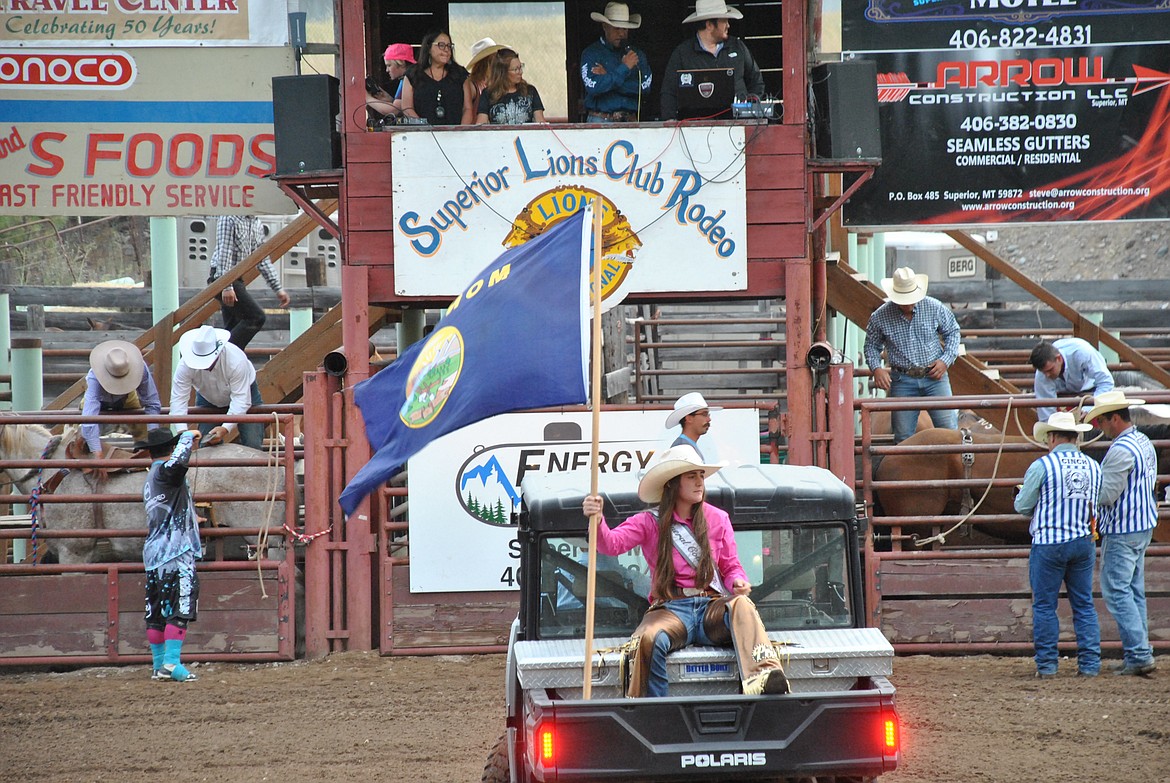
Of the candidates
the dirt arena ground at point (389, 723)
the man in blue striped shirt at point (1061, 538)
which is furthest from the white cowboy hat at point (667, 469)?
the man in blue striped shirt at point (1061, 538)

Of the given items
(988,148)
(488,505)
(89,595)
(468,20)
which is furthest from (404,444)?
(988,148)

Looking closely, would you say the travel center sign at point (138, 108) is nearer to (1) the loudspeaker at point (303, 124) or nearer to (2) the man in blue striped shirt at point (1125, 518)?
(1) the loudspeaker at point (303, 124)

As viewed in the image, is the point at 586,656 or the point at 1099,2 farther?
the point at 1099,2

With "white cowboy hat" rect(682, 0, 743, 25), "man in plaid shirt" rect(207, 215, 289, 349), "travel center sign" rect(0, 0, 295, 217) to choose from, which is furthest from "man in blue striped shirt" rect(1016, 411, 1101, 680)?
"man in plaid shirt" rect(207, 215, 289, 349)

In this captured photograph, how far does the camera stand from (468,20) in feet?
40.5

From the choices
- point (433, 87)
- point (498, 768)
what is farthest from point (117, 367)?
point (498, 768)

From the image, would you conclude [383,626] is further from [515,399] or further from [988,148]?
[988,148]

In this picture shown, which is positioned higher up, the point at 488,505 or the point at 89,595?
the point at 488,505

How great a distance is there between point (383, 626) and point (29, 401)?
4768mm

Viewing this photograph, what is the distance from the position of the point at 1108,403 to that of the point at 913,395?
227 centimetres

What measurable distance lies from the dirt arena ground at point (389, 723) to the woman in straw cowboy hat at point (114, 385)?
200 centimetres

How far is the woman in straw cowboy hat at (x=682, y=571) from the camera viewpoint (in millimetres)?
5129

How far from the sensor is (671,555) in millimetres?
5414

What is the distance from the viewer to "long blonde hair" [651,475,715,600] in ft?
17.7
